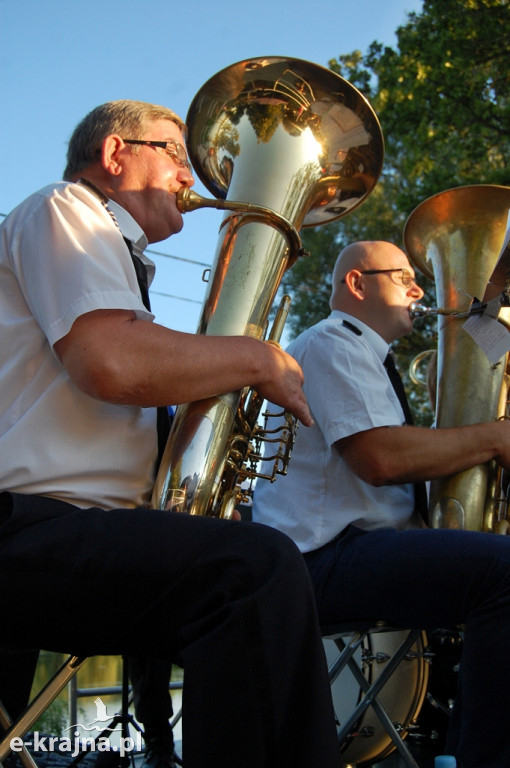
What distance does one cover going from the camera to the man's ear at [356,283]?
3184 millimetres

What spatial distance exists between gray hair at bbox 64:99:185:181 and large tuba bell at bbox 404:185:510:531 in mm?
1221

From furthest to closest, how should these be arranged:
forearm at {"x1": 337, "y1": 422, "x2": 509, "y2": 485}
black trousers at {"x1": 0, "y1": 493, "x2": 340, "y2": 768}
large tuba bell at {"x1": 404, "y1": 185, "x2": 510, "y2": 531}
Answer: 1. large tuba bell at {"x1": 404, "y1": 185, "x2": 510, "y2": 531}
2. forearm at {"x1": 337, "y1": 422, "x2": 509, "y2": 485}
3. black trousers at {"x1": 0, "y1": 493, "x2": 340, "y2": 768}

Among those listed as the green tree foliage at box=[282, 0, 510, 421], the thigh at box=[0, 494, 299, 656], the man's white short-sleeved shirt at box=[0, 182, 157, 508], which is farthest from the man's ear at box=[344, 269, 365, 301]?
the green tree foliage at box=[282, 0, 510, 421]

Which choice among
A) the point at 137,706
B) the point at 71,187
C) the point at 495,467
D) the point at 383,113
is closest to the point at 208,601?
the point at 71,187

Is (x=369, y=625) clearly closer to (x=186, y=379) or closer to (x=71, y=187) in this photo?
(x=186, y=379)

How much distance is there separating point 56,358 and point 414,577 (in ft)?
3.80

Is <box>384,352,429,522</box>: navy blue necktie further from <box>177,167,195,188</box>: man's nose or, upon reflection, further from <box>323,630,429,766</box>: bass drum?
<box>177,167,195,188</box>: man's nose

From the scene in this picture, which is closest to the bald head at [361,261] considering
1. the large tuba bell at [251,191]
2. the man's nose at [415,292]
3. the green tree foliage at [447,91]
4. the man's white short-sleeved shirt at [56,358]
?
the man's nose at [415,292]

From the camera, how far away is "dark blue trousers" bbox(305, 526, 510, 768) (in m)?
2.00

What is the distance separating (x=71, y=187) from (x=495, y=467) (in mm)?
1817

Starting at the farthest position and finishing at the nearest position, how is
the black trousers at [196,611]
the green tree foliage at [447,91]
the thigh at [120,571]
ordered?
1. the green tree foliage at [447,91]
2. the thigh at [120,571]
3. the black trousers at [196,611]

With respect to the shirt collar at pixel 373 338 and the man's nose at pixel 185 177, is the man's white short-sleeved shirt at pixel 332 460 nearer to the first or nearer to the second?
the shirt collar at pixel 373 338

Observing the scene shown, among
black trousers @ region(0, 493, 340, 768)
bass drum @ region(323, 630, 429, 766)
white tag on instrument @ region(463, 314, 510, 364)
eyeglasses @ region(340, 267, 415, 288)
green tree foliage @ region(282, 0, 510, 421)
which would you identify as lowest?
bass drum @ region(323, 630, 429, 766)

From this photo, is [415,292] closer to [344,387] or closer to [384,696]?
[344,387]
